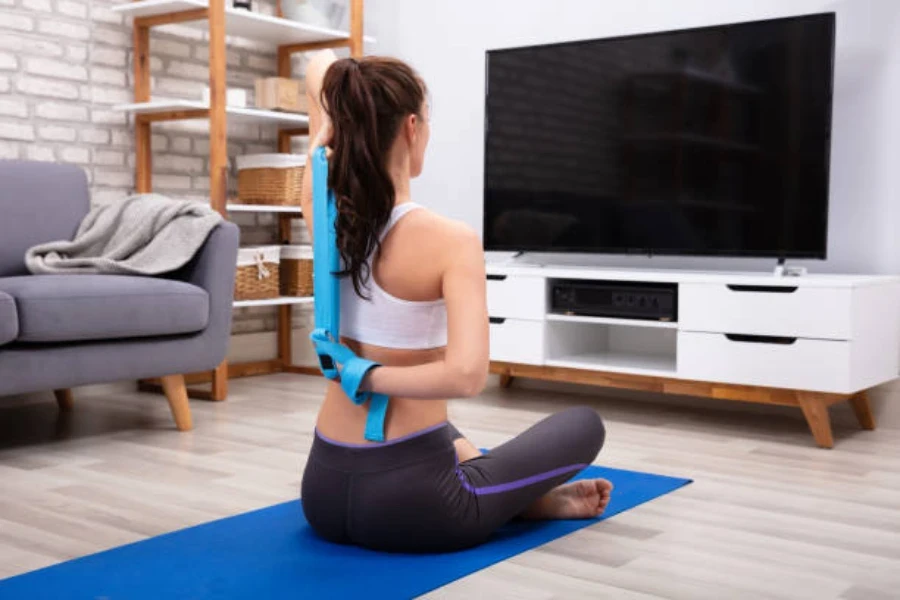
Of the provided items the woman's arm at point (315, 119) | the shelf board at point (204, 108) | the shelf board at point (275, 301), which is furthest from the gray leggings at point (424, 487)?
the shelf board at point (204, 108)

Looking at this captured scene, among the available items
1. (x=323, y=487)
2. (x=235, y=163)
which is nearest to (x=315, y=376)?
(x=235, y=163)

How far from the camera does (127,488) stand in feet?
8.13

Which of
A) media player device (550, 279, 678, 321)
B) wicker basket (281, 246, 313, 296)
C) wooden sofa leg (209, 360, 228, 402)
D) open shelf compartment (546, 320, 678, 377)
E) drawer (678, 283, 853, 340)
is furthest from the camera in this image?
wicker basket (281, 246, 313, 296)

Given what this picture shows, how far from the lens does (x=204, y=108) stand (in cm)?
379

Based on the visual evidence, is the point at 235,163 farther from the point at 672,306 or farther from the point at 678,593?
the point at 678,593

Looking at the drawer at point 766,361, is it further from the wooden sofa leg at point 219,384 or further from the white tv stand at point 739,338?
the wooden sofa leg at point 219,384

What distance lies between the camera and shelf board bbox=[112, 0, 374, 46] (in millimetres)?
3758

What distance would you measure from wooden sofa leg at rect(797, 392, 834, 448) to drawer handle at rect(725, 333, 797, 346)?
0.52 feet

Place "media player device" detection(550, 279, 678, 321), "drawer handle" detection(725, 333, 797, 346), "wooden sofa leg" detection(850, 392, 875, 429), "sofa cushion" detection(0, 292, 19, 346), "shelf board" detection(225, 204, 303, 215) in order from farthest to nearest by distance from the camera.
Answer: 1. "shelf board" detection(225, 204, 303, 215)
2. "media player device" detection(550, 279, 678, 321)
3. "wooden sofa leg" detection(850, 392, 875, 429)
4. "drawer handle" detection(725, 333, 797, 346)
5. "sofa cushion" detection(0, 292, 19, 346)

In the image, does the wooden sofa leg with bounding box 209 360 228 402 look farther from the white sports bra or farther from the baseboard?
the white sports bra

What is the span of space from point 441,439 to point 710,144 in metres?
1.96

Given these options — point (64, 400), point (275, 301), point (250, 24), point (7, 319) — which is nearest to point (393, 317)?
point (7, 319)

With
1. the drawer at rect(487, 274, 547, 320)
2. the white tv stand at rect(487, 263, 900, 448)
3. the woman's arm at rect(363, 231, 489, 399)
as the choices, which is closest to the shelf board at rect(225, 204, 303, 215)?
the drawer at rect(487, 274, 547, 320)

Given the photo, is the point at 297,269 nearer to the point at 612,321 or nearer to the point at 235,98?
the point at 235,98
